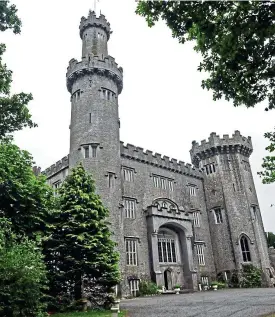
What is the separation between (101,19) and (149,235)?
22.7m

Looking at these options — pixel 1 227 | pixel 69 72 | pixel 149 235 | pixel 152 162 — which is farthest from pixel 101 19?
pixel 1 227

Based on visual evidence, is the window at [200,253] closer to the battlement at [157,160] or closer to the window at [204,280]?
the window at [204,280]

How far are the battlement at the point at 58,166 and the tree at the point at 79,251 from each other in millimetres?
11933

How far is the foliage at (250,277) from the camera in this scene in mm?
30344

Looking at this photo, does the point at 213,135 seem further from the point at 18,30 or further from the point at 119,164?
the point at 18,30

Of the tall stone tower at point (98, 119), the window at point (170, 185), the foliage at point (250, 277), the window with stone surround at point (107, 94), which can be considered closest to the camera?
the tall stone tower at point (98, 119)

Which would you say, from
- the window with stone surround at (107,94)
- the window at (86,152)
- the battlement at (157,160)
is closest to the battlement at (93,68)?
the window with stone surround at (107,94)

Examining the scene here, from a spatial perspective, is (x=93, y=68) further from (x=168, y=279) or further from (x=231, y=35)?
(x=231, y=35)

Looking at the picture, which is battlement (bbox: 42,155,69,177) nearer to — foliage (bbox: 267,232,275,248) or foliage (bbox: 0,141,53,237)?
foliage (bbox: 0,141,53,237)

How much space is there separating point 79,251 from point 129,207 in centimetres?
1173

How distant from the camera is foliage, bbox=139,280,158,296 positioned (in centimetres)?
2480

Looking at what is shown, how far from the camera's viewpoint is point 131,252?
26.5 m

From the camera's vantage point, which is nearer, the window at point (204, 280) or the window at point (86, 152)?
the window at point (86, 152)

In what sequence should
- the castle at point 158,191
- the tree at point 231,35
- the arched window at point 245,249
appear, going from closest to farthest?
the tree at point 231,35
the castle at point 158,191
the arched window at point 245,249
